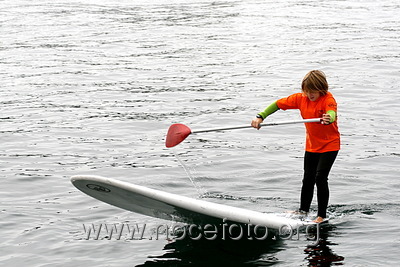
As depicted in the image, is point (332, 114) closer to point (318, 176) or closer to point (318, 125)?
point (318, 125)

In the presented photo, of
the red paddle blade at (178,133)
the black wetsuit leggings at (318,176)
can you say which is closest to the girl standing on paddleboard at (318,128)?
the black wetsuit leggings at (318,176)

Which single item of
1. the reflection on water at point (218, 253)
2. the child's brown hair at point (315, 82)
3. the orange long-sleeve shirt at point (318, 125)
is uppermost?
the child's brown hair at point (315, 82)

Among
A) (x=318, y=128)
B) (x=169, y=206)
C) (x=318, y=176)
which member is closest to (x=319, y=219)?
(x=318, y=176)

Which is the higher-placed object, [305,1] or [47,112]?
[305,1]

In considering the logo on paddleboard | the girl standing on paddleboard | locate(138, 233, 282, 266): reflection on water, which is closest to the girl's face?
the girl standing on paddleboard

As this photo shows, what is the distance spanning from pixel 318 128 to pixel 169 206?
186cm

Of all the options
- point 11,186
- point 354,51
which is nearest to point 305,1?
point 354,51

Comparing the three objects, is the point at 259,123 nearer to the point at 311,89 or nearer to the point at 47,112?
the point at 311,89

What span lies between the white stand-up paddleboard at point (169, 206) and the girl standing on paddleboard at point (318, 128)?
1.66 ft

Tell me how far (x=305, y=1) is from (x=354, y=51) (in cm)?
1420

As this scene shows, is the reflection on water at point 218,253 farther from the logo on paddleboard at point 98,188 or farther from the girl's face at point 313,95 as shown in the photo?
the girl's face at point 313,95

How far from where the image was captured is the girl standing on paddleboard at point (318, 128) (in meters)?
8.02

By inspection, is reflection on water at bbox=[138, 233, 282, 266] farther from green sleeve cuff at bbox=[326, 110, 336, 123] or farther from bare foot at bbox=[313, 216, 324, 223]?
green sleeve cuff at bbox=[326, 110, 336, 123]

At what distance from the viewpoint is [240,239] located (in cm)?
812
